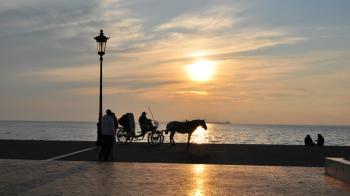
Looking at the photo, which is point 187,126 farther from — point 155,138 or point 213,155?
point 213,155

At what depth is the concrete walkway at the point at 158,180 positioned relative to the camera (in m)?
12.8

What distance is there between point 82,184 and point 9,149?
1427cm

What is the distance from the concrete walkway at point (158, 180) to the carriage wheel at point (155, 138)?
12322 mm

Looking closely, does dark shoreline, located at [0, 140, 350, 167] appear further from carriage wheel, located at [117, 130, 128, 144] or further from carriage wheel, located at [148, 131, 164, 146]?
carriage wheel, located at [117, 130, 128, 144]

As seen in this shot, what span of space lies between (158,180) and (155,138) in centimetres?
1746

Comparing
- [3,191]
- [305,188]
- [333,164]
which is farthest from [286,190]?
[3,191]

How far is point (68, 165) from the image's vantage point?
62.8 feet

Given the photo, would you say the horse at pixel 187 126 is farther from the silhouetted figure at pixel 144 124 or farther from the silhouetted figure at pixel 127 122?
the silhouetted figure at pixel 127 122

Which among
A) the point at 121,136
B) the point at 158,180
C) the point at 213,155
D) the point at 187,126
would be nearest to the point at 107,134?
the point at 213,155

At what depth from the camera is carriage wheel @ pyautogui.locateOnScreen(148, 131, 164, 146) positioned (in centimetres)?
3216

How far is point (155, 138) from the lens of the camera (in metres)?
32.3

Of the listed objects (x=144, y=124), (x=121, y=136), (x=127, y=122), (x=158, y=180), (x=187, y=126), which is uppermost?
(x=127, y=122)

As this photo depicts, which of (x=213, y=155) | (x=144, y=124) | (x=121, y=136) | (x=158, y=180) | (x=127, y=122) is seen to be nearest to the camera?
(x=158, y=180)

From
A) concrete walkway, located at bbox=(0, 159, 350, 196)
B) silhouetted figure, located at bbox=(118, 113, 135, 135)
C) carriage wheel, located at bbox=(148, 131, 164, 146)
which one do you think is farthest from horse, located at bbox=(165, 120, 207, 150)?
concrete walkway, located at bbox=(0, 159, 350, 196)
